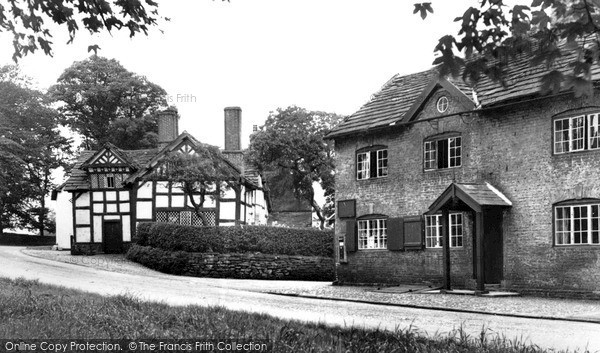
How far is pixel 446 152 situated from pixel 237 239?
41.2 feet

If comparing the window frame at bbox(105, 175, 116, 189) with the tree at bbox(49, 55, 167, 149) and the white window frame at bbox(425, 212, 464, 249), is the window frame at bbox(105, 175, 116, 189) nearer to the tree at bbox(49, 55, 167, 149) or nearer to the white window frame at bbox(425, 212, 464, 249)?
the tree at bbox(49, 55, 167, 149)

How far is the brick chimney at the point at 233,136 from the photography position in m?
42.2

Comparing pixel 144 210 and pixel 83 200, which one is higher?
pixel 83 200

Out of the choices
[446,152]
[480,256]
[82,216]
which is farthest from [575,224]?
[82,216]

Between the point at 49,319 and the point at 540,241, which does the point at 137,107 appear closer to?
the point at 540,241

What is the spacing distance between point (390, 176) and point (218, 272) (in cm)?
1025

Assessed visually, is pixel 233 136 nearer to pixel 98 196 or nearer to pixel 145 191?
pixel 145 191

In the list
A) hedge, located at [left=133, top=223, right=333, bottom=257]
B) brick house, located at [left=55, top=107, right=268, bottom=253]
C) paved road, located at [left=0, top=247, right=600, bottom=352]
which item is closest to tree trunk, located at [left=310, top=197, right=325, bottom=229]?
brick house, located at [left=55, top=107, right=268, bottom=253]

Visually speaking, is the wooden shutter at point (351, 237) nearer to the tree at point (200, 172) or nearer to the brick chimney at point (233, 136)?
the tree at point (200, 172)

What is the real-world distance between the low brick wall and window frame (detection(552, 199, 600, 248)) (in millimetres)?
15639

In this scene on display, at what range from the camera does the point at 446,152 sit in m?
24.9

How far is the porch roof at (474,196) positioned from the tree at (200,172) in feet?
51.7

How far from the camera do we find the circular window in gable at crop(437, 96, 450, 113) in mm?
24952

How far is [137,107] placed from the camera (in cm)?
6122
